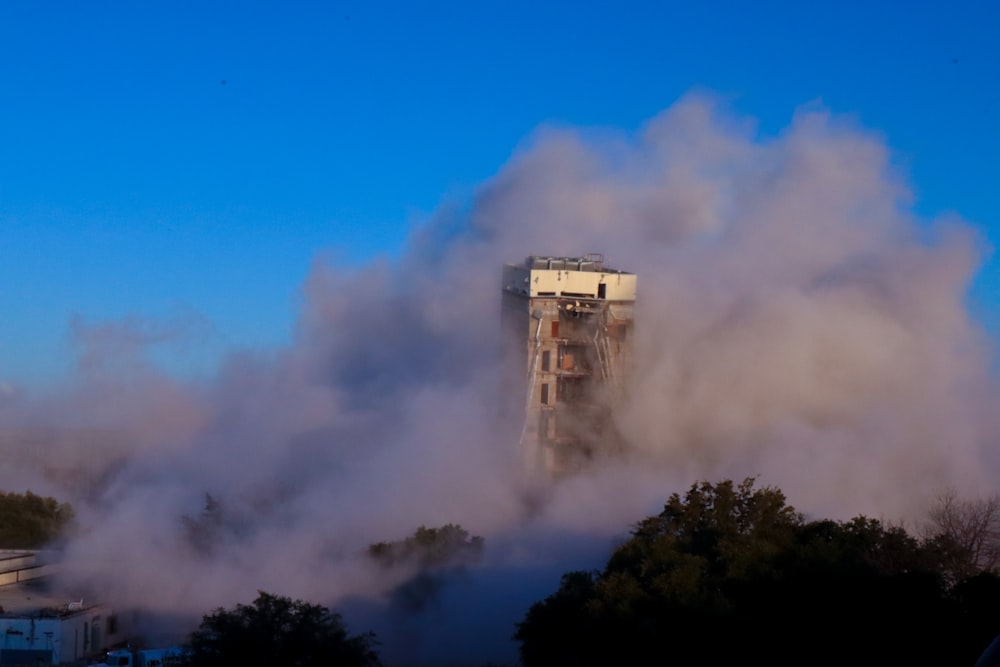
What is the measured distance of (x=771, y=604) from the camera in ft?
58.2

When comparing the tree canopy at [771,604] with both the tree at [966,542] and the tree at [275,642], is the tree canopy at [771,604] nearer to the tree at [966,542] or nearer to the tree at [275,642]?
the tree at [966,542]

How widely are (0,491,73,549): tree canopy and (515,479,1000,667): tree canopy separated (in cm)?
2401

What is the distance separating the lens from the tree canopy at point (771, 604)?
16422 mm

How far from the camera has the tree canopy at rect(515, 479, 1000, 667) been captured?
16.4 meters

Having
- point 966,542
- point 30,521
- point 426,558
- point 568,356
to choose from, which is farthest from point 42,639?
point 966,542

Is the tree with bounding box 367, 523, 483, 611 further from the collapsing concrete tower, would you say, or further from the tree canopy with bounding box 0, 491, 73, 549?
the tree canopy with bounding box 0, 491, 73, 549

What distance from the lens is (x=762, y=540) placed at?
19.8 metres

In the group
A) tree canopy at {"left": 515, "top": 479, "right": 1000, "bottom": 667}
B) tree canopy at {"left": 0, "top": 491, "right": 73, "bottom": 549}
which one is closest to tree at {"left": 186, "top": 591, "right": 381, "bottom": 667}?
tree canopy at {"left": 515, "top": 479, "right": 1000, "bottom": 667}

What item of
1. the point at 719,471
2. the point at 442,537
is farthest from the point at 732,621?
the point at 719,471

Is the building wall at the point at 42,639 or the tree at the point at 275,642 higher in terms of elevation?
the building wall at the point at 42,639

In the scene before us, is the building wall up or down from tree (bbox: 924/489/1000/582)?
down

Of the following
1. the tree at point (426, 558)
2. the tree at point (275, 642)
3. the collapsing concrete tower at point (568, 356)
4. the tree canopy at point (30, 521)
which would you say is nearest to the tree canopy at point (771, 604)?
the tree at point (275, 642)

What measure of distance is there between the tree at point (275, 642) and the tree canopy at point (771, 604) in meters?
2.94

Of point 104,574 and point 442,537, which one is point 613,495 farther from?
point 104,574
